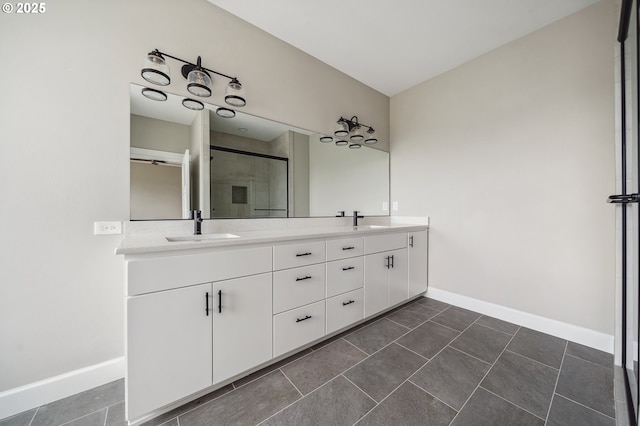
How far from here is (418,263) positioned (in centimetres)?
266

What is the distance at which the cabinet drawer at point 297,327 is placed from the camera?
5.02 ft

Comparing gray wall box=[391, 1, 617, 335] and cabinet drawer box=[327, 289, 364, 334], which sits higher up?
gray wall box=[391, 1, 617, 335]

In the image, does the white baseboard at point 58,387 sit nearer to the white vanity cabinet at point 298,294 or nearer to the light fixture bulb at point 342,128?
the white vanity cabinet at point 298,294

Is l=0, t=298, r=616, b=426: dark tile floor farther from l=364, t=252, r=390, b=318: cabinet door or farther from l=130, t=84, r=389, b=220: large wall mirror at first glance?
l=130, t=84, r=389, b=220: large wall mirror

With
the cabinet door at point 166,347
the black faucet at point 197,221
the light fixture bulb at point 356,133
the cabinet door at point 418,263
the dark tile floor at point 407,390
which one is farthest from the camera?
the light fixture bulb at point 356,133

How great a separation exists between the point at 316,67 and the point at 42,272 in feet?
8.78

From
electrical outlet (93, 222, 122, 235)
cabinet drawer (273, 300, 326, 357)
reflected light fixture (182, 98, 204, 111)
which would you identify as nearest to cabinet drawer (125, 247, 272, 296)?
cabinet drawer (273, 300, 326, 357)

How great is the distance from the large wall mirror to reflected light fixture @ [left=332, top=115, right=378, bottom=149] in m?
0.09

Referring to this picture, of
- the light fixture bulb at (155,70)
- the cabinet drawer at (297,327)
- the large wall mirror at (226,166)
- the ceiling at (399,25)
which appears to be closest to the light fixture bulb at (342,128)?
the large wall mirror at (226,166)

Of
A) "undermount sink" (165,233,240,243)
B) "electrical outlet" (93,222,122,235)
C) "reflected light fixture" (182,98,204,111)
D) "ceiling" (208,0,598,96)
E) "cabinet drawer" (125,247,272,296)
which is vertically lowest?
"cabinet drawer" (125,247,272,296)

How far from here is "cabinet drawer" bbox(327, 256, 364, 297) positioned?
1.82 m

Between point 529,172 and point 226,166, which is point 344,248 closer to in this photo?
point 226,166

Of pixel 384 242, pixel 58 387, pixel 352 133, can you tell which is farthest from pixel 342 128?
pixel 58 387

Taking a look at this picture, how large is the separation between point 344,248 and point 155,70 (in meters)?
1.77
